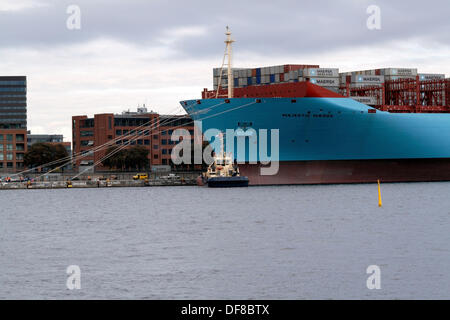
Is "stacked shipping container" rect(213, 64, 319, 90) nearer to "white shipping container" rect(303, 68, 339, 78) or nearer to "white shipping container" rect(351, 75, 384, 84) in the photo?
"white shipping container" rect(303, 68, 339, 78)

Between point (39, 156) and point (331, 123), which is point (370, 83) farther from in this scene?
point (39, 156)

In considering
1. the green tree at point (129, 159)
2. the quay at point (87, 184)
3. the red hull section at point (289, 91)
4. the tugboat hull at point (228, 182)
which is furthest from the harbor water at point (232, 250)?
the green tree at point (129, 159)

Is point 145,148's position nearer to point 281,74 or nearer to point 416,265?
point 281,74

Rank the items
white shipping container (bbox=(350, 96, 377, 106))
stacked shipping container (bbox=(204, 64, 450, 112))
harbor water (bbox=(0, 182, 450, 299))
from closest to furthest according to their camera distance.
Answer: harbor water (bbox=(0, 182, 450, 299)) → white shipping container (bbox=(350, 96, 377, 106)) → stacked shipping container (bbox=(204, 64, 450, 112))

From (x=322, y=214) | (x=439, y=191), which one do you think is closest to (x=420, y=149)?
(x=439, y=191)

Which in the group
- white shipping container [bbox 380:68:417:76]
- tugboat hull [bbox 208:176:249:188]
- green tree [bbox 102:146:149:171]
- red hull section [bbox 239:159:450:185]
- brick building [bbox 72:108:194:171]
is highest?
white shipping container [bbox 380:68:417:76]

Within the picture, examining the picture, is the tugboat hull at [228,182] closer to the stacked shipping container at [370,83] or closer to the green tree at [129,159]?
the stacked shipping container at [370,83]

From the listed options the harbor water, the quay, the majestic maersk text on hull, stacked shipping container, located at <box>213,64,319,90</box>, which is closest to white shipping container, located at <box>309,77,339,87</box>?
stacked shipping container, located at <box>213,64,319,90</box>

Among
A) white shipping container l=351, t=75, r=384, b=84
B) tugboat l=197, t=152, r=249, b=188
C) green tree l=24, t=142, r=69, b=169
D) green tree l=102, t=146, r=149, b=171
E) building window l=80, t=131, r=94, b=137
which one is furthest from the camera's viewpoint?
building window l=80, t=131, r=94, b=137

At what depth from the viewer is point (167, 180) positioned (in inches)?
A: 3639

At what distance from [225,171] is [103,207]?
1830 centimetres

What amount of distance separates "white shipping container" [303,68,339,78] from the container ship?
87mm

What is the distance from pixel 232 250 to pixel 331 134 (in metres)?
35.0

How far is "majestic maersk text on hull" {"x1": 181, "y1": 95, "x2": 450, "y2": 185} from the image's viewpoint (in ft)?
207
